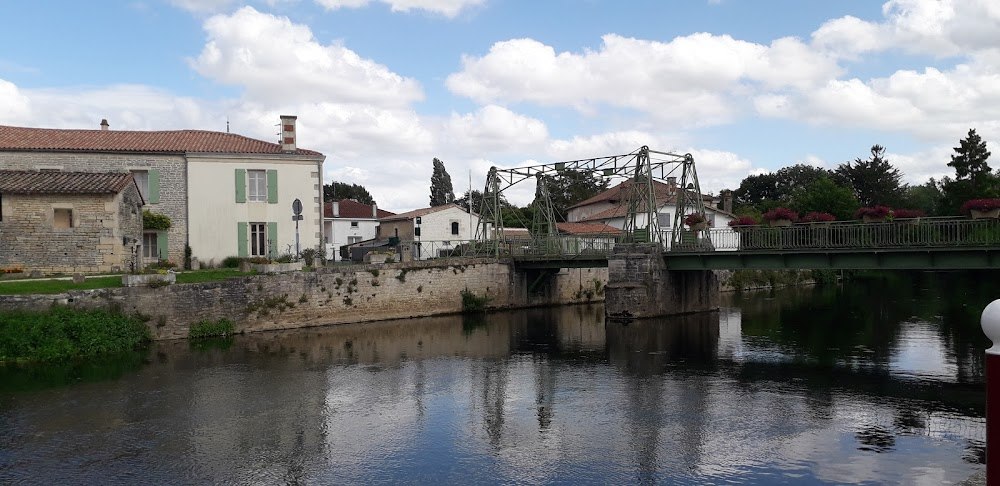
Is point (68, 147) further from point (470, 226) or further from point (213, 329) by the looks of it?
point (470, 226)

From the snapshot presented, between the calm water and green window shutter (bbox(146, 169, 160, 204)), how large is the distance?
939cm

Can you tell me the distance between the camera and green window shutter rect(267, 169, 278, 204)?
31.9 m

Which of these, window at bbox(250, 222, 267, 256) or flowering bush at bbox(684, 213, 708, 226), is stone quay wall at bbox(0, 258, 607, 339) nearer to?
window at bbox(250, 222, 267, 256)

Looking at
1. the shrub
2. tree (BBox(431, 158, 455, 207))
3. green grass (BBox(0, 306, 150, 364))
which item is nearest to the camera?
green grass (BBox(0, 306, 150, 364))

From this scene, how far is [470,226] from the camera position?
1882 inches

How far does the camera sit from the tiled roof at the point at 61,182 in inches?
997

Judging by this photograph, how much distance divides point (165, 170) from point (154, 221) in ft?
7.69

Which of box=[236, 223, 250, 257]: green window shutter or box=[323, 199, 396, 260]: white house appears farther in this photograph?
box=[323, 199, 396, 260]: white house

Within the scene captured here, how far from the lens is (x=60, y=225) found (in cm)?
2569

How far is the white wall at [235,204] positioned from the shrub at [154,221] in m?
0.97

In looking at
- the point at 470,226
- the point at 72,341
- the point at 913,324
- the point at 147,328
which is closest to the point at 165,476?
the point at 72,341

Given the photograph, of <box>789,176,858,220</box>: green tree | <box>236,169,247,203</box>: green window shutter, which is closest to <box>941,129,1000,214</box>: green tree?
<box>789,176,858,220</box>: green tree

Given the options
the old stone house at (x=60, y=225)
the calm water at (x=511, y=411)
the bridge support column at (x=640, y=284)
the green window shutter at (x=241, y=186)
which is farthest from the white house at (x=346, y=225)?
the calm water at (x=511, y=411)

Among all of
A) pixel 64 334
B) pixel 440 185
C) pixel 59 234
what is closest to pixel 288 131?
pixel 59 234
